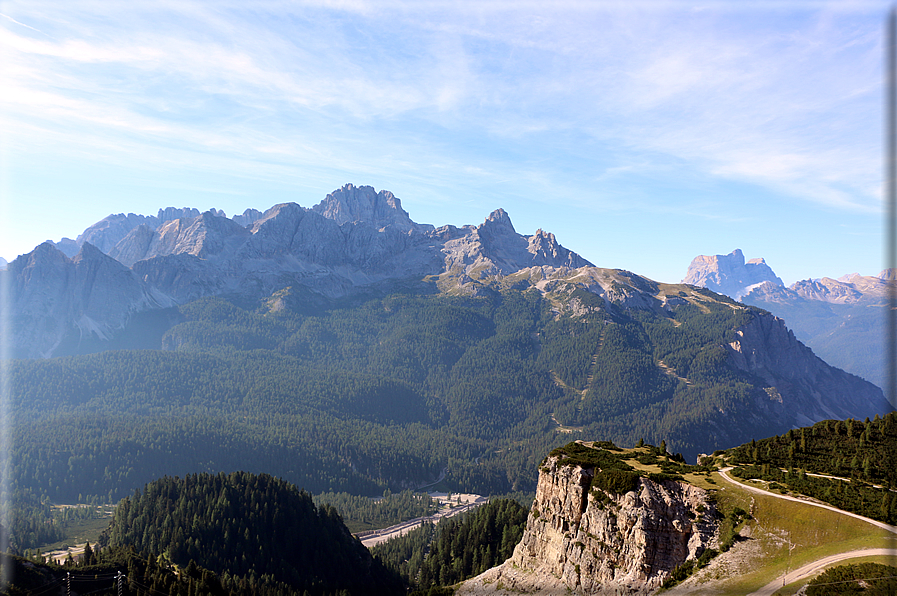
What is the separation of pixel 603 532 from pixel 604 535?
0.42 m

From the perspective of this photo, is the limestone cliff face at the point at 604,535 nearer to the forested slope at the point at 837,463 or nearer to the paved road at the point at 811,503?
the paved road at the point at 811,503

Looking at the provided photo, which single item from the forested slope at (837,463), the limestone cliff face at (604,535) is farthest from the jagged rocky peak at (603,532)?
the forested slope at (837,463)

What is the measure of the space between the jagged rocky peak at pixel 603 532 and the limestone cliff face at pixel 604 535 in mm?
106

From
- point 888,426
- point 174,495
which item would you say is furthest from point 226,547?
point 888,426

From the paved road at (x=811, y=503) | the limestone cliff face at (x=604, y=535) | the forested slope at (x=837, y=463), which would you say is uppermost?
the forested slope at (x=837, y=463)

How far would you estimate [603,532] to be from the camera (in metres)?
81.4

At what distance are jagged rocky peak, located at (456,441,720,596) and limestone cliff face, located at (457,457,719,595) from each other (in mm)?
106

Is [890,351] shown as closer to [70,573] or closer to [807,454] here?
[807,454]

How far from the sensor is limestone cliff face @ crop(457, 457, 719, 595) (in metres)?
73.8

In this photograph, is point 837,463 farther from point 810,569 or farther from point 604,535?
point 604,535

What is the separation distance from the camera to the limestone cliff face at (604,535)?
2904 inches

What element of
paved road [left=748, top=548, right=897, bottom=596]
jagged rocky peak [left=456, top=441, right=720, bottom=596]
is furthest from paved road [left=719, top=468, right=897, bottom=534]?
jagged rocky peak [left=456, top=441, right=720, bottom=596]

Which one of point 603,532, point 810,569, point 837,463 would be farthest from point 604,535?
point 837,463

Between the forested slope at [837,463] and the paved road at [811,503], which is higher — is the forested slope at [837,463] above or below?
above
